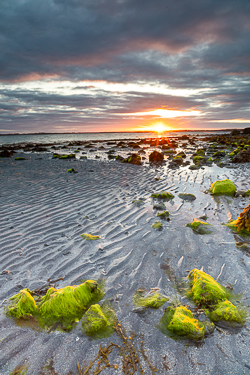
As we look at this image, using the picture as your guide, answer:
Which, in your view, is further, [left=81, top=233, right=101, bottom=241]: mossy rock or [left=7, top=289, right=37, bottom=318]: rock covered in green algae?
[left=81, top=233, right=101, bottom=241]: mossy rock

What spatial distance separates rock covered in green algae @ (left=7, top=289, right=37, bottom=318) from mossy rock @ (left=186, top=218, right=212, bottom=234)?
4121 mm

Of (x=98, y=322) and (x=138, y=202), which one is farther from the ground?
(x=138, y=202)

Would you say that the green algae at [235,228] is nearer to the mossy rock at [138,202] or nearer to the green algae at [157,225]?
the green algae at [157,225]

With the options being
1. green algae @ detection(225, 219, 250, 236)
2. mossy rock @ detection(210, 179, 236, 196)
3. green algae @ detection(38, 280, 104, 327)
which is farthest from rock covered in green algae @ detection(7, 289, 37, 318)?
mossy rock @ detection(210, 179, 236, 196)

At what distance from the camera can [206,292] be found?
299 cm

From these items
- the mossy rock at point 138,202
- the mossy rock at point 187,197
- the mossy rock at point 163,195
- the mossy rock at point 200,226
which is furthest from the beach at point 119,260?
the mossy rock at point 163,195

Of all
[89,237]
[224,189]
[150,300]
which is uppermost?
[224,189]

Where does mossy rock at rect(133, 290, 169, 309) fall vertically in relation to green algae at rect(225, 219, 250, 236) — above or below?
below

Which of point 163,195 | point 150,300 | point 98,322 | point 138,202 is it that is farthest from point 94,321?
point 163,195

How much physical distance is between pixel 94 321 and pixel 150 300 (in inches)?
36.6

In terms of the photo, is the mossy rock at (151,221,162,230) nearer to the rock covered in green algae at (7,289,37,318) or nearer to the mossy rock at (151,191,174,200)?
the mossy rock at (151,191,174,200)

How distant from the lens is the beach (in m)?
2.29

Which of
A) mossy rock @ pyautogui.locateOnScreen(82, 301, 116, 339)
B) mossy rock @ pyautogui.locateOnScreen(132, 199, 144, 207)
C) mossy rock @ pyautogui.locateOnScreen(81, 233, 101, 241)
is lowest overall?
mossy rock @ pyautogui.locateOnScreen(82, 301, 116, 339)

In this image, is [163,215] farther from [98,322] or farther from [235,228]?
[98,322]
